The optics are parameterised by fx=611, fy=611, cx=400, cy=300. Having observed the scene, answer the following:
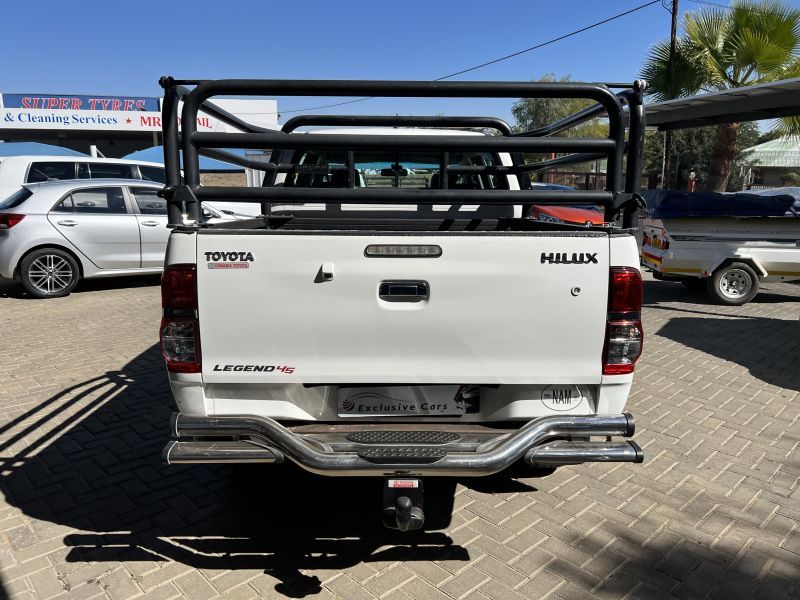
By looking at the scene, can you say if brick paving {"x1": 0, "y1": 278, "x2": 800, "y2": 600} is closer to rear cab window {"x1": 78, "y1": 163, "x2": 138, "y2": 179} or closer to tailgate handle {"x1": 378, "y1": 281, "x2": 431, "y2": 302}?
tailgate handle {"x1": 378, "y1": 281, "x2": 431, "y2": 302}

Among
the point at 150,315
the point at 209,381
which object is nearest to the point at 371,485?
the point at 209,381

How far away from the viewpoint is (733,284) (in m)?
9.27

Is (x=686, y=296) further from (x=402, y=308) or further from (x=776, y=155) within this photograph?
(x=776, y=155)

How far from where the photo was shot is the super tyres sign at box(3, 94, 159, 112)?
81.1 ft

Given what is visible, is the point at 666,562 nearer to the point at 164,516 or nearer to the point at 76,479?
the point at 164,516

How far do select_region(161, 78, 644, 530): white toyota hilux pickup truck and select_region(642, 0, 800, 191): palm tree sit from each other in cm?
1282

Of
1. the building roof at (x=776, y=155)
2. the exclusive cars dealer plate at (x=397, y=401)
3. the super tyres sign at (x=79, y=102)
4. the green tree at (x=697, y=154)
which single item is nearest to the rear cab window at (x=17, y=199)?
the exclusive cars dealer plate at (x=397, y=401)

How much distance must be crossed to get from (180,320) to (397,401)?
1.06 metres

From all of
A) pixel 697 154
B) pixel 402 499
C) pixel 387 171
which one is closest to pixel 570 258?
pixel 402 499

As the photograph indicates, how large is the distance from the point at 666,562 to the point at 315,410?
190 cm

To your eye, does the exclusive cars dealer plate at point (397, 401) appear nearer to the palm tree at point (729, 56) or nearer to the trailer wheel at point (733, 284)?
the trailer wheel at point (733, 284)

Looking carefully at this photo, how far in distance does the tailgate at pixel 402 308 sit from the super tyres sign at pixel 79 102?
2623 cm

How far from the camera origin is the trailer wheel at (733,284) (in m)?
9.11

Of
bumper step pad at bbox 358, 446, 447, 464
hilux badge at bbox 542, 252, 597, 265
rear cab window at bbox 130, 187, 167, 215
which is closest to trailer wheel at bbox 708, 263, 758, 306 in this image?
hilux badge at bbox 542, 252, 597, 265
